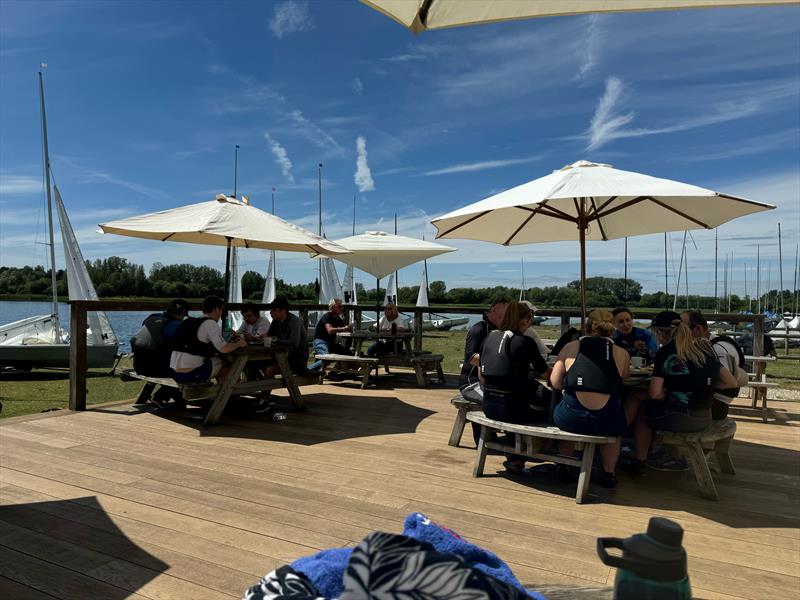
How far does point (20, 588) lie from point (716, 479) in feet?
13.5

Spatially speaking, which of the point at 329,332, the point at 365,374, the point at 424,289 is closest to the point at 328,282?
the point at 424,289

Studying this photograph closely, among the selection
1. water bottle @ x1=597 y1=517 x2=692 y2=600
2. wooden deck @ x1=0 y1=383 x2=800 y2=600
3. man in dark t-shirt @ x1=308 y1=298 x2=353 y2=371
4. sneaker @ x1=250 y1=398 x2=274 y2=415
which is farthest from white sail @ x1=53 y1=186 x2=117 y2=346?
water bottle @ x1=597 y1=517 x2=692 y2=600

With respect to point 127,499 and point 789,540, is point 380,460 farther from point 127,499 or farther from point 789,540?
point 789,540

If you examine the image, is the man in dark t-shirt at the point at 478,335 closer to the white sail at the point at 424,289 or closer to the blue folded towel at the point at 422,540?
the blue folded towel at the point at 422,540

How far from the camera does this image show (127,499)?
305 centimetres

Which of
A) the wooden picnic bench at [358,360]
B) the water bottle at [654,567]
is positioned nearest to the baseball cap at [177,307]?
the wooden picnic bench at [358,360]

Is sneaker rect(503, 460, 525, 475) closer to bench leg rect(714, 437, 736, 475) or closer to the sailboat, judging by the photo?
bench leg rect(714, 437, 736, 475)

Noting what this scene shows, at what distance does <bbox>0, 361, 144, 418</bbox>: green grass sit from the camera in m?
8.85

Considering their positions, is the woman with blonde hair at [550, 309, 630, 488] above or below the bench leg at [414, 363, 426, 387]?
above

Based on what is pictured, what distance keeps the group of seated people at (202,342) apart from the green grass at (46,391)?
2827mm

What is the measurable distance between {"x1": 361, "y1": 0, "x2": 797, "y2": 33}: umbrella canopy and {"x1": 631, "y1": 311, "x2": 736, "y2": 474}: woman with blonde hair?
7.81 ft

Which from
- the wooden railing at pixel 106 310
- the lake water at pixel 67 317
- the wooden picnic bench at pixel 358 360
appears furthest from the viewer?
the lake water at pixel 67 317

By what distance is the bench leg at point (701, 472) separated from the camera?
3.23m

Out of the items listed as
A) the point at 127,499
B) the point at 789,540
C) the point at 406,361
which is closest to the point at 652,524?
the point at 789,540
